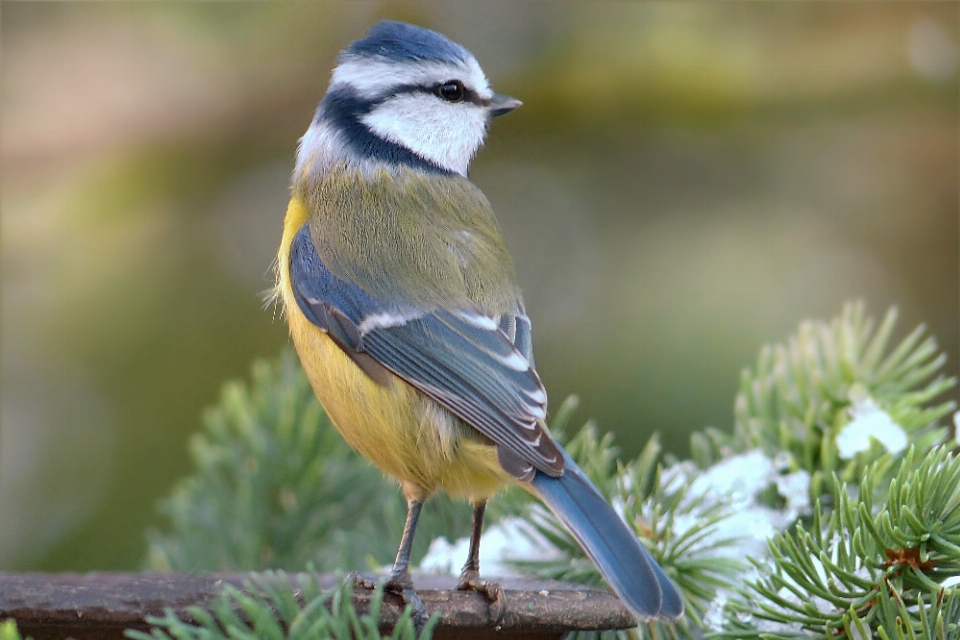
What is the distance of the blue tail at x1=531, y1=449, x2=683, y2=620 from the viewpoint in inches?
27.7

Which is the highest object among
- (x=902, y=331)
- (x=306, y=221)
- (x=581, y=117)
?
(x=581, y=117)

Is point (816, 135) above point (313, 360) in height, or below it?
above

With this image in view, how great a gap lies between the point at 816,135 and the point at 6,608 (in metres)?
1.51

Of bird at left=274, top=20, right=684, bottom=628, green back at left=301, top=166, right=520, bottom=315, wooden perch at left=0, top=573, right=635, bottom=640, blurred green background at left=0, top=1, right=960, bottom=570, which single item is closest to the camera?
wooden perch at left=0, top=573, right=635, bottom=640

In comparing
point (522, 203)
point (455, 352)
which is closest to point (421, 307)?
point (455, 352)

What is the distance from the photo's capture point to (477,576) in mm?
839

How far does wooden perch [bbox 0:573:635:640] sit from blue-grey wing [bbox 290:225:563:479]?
0.12 m

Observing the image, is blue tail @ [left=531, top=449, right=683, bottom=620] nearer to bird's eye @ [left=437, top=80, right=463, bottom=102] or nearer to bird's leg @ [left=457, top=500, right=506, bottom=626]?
bird's leg @ [left=457, top=500, right=506, bottom=626]

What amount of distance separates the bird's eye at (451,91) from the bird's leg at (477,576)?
0.50 m

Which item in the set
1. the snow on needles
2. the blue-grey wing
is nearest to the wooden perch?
the blue-grey wing

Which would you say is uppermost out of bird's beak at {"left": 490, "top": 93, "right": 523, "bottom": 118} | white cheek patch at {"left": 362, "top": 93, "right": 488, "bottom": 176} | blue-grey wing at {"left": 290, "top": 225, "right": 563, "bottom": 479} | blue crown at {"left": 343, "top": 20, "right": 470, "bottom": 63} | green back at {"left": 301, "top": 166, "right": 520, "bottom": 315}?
blue crown at {"left": 343, "top": 20, "right": 470, "bottom": 63}

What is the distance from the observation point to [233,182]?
5.54 ft

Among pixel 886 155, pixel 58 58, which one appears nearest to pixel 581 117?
pixel 886 155

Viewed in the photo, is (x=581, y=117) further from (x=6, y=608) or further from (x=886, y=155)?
(x=6, y=608)
